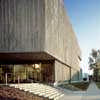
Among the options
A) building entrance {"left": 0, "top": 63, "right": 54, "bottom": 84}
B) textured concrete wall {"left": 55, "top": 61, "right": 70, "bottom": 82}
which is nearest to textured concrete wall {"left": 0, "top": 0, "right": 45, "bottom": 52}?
building entrance {"left": 0, "top": 63, "right": 54, "bottom": 84}

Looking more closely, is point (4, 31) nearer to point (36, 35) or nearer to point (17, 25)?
point (17, 25)

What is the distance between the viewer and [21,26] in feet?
90.3

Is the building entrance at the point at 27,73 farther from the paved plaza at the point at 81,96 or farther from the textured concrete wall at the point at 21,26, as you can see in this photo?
the textured concrete wall at the point at 21,26

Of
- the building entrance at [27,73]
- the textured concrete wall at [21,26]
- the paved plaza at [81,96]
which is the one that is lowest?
the paved plaza at [81,96]

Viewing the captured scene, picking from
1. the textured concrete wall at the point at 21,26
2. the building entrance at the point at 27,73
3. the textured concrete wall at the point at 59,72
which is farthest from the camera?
the textured concrete wall at the point at 59,72

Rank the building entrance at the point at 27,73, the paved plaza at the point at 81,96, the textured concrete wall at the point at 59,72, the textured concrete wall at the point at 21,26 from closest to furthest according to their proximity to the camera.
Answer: the paved plaza at the point at 81,96 < the textured concrete wall at the point at 21,26 < the building entrance at the point at 27,73 < the textured concrete wall at the point at 59,72

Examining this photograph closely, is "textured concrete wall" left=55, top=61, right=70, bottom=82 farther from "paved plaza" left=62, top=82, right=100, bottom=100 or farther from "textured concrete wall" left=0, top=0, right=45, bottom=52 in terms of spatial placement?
"textured concrete wall" left=0, top=0, right=45, bottom=52

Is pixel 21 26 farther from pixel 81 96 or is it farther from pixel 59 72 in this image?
pixel 59 72

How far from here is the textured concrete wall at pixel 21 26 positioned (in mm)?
27422

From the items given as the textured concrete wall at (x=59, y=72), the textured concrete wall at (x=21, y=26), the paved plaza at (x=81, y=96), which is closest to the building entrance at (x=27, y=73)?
the textured concrete wall at (x=59, y=72)

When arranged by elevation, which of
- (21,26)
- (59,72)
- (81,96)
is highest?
(21,26)

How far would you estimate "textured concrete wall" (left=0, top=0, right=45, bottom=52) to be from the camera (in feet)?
90.0

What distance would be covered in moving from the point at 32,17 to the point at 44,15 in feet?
5.03

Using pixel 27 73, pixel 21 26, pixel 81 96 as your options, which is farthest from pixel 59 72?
pixel 81 96
